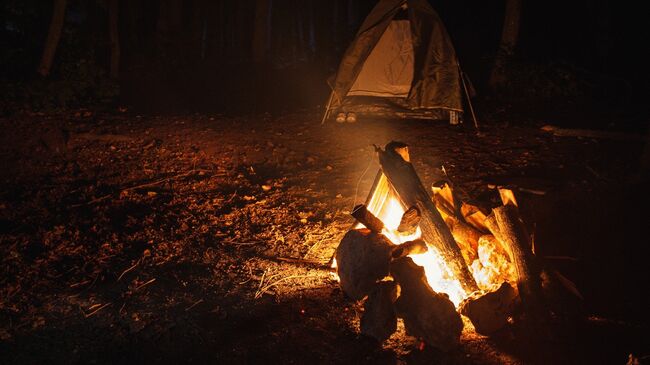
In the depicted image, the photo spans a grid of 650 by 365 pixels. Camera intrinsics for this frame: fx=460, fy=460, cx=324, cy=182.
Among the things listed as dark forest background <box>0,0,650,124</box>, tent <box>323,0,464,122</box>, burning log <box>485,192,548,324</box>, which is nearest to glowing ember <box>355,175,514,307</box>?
burning log <box>485,192,548,324</box>

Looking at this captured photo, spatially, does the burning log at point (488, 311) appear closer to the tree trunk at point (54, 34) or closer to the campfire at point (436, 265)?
the campfire at point (436, 265)

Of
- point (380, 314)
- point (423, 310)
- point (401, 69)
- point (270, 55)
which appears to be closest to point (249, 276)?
point (380, 314)

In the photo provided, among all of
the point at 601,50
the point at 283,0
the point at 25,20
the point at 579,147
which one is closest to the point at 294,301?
the point at 579,147

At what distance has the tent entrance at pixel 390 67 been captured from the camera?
8.79m

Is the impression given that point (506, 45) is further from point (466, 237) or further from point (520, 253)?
point (520, 253)

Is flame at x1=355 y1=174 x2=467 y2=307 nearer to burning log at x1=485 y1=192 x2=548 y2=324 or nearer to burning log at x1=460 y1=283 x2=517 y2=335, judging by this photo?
burning log at x1=460 y1=283 x2=517 y2=335

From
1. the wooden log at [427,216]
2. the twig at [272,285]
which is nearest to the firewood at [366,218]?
the wooden log at [427,216]

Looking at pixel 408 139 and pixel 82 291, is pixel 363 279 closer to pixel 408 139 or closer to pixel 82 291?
pixel 82 291

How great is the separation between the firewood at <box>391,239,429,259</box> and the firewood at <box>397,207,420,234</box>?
129mm

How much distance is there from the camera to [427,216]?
364cm

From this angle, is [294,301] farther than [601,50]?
No

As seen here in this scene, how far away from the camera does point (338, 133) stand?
26.3 ft

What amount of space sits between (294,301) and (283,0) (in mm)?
16087

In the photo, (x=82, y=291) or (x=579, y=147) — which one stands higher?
(x=579, y=147)
